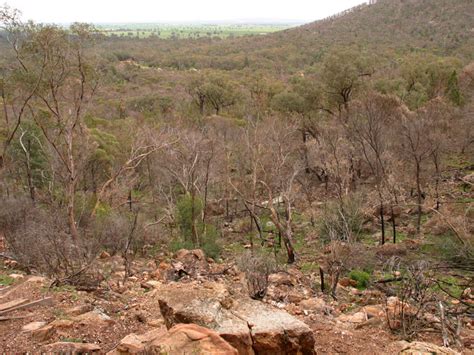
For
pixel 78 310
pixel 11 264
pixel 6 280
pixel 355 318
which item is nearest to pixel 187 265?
pixel 11 264

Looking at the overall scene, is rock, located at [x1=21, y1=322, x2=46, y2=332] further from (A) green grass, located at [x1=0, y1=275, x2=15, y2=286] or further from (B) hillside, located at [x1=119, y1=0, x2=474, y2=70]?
(B) hillside, located at [x1=119, y1=0, x2=474, y2=70]

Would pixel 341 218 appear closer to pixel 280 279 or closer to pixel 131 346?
pixel 280 279

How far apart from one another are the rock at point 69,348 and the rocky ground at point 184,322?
0.01 metres

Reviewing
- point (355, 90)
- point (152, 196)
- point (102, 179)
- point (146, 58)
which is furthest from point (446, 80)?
point (146, 58)

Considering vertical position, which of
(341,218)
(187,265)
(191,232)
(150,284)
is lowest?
(191,232)

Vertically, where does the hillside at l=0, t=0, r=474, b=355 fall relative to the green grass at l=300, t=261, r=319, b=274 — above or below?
above

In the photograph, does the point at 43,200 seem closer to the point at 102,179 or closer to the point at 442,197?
the point at 102,179

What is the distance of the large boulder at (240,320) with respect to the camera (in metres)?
5.53

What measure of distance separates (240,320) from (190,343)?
1152mm

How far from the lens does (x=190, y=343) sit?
186 inches

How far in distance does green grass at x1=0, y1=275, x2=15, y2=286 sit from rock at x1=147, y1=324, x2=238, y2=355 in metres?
5.23

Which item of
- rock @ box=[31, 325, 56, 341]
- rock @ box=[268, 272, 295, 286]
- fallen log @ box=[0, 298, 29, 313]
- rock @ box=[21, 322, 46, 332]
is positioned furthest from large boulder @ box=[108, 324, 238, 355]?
rock @ box=[268, 272, 295, 286]

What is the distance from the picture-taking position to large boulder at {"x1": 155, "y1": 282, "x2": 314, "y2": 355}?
553cm

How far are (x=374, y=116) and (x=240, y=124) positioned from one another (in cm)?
1376
